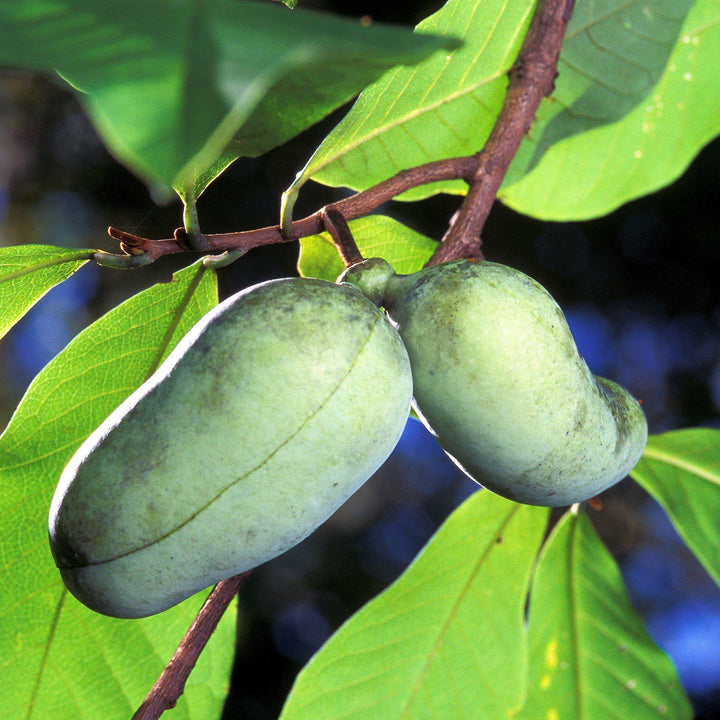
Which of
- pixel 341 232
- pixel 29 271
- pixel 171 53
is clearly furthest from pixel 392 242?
pixel 171 53

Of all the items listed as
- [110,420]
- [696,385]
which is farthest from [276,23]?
[696,385]

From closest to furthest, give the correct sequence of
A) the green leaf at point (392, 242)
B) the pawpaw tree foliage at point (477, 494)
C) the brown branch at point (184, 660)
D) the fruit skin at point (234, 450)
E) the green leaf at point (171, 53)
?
the green leaf at point (171, 53) < the fruit skin at point (234, 450) < the brown branch at point (184, 660) < the pawpaw tree foliage at point (477, 494) < the green leaf at point (392, 242)

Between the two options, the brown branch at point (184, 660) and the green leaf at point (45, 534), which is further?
the green leaf at point (45, 534)

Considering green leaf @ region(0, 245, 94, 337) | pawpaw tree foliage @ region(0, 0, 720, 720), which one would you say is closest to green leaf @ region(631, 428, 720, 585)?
pawpaw tree foliage @ region(0, 0, 720, 720)

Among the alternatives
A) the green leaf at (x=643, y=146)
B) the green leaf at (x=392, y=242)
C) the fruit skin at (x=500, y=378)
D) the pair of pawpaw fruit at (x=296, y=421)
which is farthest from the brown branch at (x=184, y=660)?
the green leaf at (x=643, y=146)

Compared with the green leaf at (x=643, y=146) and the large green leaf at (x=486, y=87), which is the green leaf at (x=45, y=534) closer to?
the large green leaf at (x=486, y=87)

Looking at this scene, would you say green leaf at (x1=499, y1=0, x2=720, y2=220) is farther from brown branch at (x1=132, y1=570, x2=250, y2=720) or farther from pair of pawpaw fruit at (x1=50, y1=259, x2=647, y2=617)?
brown branch at (x1=132, y1=570, x2=250, y2=720)

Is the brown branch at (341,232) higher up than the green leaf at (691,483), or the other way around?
the brown branch at (341,232)

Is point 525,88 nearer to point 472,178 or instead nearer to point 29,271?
point 472,178
